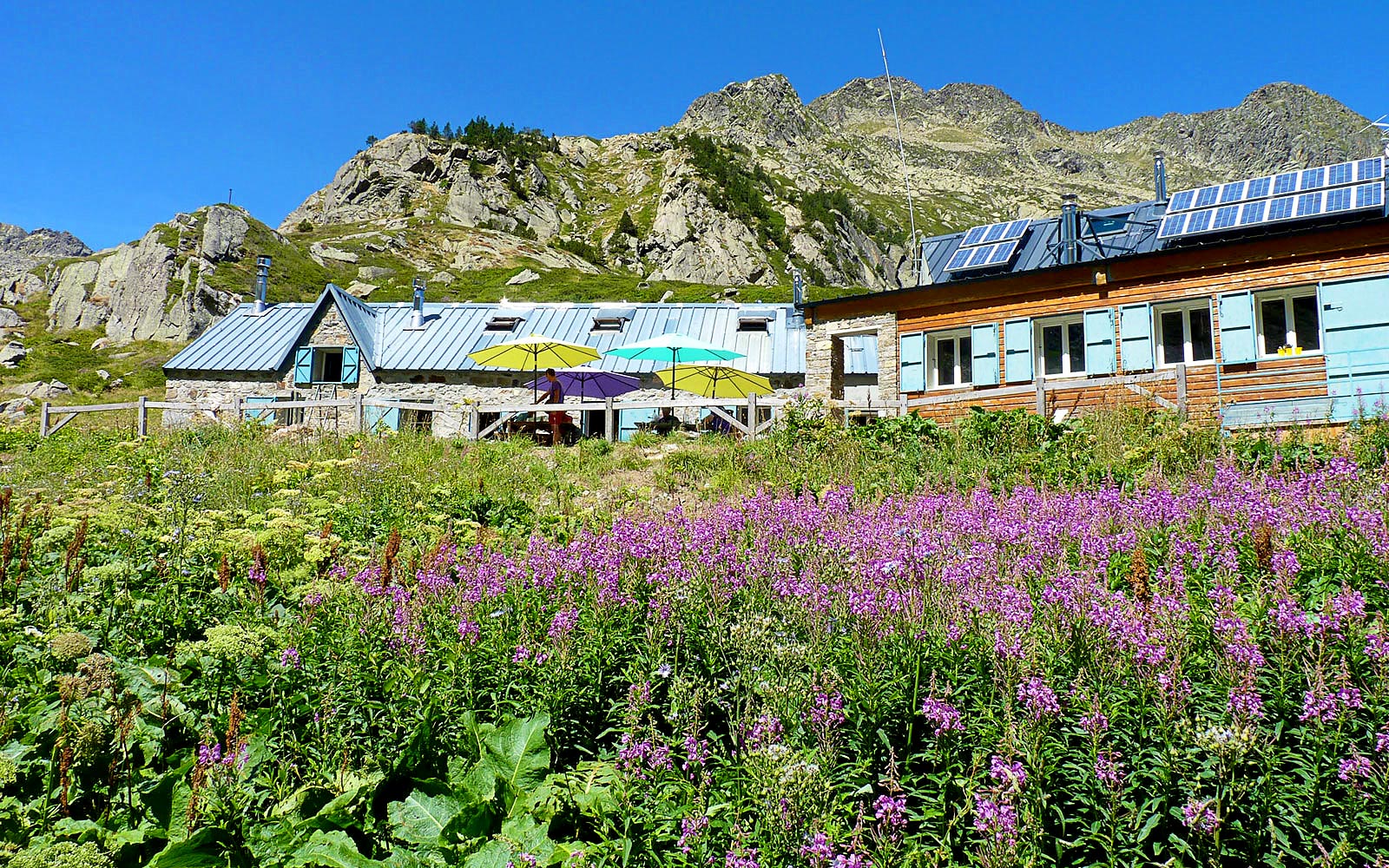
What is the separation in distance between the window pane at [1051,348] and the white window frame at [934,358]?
5.42ft

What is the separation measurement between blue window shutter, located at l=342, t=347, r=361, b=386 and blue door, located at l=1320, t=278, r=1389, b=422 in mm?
27504

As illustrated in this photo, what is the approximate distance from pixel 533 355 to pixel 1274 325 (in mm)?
16620

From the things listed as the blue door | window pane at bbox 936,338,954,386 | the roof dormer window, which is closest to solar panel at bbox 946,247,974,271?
window pane at bbox 936,338,954,386

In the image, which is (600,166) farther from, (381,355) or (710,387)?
(710,387)

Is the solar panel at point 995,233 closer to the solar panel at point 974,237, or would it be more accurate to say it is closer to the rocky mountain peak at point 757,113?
the solar panel at point 974,237

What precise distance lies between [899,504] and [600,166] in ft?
388

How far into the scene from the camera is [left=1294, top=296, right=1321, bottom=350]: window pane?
15359mm

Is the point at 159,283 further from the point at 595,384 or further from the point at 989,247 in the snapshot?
the point at 989,247

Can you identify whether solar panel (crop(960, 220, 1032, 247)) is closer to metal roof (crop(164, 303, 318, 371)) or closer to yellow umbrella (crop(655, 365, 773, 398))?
yellow umbrella (crop(655, 365, 773, 398))

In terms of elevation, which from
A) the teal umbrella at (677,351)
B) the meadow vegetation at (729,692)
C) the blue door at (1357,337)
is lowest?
the meadow vegetation at (729,692)

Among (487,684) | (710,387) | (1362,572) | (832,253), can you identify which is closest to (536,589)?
(487,684)

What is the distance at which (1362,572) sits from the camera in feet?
12.5

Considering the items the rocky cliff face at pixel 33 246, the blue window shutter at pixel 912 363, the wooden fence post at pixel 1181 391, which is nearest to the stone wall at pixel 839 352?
the blue window shutter at pixel 912 363

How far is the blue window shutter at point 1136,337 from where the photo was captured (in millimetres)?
16422
